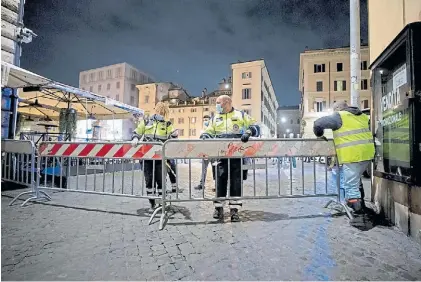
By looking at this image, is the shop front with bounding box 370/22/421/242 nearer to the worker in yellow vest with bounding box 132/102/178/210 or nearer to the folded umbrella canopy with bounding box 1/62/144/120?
the worker in yellow vest with bounding box 132/102/178/210

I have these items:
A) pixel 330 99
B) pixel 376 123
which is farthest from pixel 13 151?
pixel 330 99

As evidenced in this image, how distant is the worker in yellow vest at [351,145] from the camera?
4.11m

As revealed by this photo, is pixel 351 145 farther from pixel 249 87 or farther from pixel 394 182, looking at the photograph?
pixel 249 87

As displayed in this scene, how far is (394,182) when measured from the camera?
3.96m

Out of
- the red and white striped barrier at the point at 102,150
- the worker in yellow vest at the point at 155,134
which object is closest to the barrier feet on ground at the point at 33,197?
the red and white striped barrier at the point at 102,150

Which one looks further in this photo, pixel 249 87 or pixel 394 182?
pixel 249 87

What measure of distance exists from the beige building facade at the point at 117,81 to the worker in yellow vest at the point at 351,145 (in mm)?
64304

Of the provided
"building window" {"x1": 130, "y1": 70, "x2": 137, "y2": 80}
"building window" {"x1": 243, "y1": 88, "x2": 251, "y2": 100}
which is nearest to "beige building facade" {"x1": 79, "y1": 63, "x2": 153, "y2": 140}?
"building window" {"x1": 130, "y1": 70, "x2": 137, "y2": 80}

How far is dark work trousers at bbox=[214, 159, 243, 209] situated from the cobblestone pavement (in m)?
0.45

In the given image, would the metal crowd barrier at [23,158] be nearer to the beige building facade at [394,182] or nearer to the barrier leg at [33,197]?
the barrier leg at [33,197]

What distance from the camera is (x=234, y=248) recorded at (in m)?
3.08

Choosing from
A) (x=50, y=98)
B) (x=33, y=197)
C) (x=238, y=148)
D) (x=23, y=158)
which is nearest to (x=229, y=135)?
(x=238, y=148)

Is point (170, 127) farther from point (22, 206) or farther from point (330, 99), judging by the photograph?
point (330, 99)

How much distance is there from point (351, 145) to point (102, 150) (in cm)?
463
